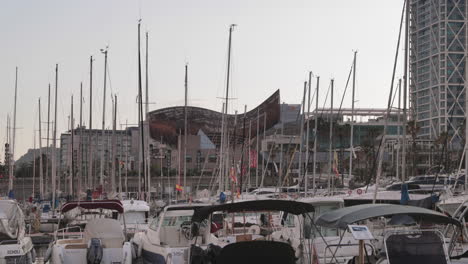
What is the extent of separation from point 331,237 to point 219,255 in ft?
18.2

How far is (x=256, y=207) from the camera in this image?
14336 mm

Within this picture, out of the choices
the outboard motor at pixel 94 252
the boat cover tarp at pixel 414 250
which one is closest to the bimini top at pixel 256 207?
the boat cover tarp at pixel 414 250

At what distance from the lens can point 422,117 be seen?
152 metres

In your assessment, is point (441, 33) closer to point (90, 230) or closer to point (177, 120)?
point (177, 120)

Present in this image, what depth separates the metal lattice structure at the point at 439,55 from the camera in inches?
5507

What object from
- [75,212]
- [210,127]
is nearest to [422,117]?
[210,127]

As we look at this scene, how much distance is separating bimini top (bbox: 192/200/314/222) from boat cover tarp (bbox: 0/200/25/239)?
6.61 m

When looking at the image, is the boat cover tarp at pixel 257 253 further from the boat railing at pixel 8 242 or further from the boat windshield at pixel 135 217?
the boat windshield at pixel 135 217

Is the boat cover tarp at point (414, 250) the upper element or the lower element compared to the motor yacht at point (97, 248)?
upper

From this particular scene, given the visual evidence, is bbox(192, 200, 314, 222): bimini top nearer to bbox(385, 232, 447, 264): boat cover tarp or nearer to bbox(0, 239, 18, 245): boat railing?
bbox(385, 232, 447, 264): boat cover tarp

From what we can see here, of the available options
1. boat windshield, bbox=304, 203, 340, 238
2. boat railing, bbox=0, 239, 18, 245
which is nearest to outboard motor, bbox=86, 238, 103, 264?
boat railing, bbox=0, 239, 18, 245

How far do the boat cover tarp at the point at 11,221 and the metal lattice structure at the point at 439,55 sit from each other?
12214cm

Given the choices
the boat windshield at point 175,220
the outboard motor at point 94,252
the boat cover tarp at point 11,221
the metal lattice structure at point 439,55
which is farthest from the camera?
the metal lattice structure at point 439,55

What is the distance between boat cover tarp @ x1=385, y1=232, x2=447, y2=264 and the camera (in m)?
13.1
